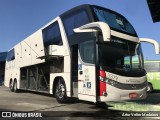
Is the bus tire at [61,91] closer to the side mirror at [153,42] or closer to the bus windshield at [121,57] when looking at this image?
the bus windshield at [121,57]

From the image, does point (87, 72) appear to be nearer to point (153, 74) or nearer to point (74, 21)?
point (74, 21)

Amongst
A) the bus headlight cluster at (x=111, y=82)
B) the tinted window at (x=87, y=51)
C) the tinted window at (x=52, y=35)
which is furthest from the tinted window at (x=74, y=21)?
the bus headlight cluster at (x=111, y=82)

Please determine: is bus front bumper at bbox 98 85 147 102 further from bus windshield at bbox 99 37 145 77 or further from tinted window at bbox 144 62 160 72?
tinted window at bbox 144 62 160 72

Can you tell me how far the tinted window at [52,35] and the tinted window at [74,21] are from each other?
702mm

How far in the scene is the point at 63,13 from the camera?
13109 mm

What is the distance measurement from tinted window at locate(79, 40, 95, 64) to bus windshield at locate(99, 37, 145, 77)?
0.31 metres

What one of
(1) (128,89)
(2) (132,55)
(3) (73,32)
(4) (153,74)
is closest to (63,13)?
(3) (73,32)

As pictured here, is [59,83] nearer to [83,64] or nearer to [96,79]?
[83,64]

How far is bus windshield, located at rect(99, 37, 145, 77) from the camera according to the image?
33.2 feet

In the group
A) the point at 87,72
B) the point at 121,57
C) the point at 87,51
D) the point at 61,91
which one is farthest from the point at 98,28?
the point at 61,91

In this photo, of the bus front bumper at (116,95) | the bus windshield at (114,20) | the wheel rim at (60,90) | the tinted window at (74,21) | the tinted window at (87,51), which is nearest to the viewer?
the bus front bumper at (116,95)

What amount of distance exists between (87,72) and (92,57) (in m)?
0.64

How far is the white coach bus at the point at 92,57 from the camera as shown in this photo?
9.98 metres

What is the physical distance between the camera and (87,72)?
1054 cm
